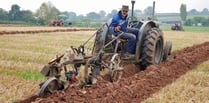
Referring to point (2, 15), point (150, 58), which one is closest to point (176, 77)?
point (150, 58)

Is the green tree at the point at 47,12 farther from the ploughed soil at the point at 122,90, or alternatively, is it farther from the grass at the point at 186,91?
the grass at the point at 186,91

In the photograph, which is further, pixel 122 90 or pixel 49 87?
pixel 122 90

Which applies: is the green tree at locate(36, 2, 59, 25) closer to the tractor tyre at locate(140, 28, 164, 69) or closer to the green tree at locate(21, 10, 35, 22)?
the green tree at locate(21, 10, 35, 22)

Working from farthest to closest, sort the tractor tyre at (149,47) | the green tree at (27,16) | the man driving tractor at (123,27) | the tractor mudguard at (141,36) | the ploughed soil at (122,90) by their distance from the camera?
the green tree at (27,16)
the tractor tyre at (149,47)
the tractor mudguard at (141,36)
the man driving tractor at (123,27)
the ploughed soil at (122,90)

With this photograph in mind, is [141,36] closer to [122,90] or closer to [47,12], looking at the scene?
[122,90]

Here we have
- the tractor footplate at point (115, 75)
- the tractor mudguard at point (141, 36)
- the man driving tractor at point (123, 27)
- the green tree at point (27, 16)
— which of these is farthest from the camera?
the green tree at point (27, 16)

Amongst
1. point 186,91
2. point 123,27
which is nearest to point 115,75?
point 186,91

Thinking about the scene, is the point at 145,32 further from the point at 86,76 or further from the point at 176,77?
the point at 86,76

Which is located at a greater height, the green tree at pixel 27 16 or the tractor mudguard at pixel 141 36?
the tractor mudguard at pixel 141 36

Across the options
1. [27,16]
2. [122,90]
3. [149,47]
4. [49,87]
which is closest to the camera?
[49,87]

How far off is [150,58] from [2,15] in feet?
232

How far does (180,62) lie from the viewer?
35.7 feet

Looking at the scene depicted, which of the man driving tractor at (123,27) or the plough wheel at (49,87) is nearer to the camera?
the plough wheel at (49,87)

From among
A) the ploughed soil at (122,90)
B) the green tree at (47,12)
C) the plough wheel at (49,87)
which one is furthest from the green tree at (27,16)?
the plough wheel at (49,87)
